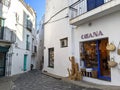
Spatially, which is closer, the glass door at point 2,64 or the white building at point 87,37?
the white building at point 87,37

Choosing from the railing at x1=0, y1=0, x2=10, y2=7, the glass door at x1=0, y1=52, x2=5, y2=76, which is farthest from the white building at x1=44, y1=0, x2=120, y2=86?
the railing at x1=0, y1=0, x2=10, y2=7

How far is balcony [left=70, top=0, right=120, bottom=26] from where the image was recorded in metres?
7.81

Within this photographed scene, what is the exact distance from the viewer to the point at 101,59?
Answer: 31.7ft

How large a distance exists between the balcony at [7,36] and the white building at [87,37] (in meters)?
4.25

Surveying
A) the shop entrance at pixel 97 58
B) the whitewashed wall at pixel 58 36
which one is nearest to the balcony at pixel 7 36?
the whitewashed wall at pixel 58 36

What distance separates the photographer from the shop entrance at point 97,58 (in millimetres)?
9297

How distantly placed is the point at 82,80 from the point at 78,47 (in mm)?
2265

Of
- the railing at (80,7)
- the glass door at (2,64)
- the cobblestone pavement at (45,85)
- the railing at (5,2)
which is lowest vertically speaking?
the cobblestone pavement at (45,85)

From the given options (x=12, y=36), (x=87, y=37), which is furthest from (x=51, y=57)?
(x=87, y=37)

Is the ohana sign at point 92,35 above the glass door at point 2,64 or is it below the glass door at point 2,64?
above

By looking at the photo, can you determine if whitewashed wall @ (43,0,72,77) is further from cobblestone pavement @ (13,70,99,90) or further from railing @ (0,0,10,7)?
railing @ (0,0,10,7)

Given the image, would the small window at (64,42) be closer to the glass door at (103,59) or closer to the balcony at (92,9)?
the balcony at (92,9)

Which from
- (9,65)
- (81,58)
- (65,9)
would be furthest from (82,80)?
(9,65)

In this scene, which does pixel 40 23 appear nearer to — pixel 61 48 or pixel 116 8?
pixel 61 48
